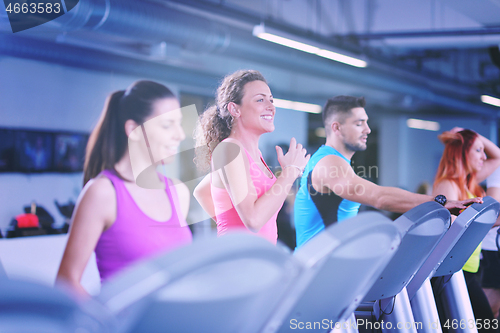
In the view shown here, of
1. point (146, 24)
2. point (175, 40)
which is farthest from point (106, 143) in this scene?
point (175, 40)

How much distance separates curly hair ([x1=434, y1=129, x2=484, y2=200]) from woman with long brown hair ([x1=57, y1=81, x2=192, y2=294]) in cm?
197

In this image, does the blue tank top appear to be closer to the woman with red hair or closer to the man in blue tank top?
the man in blue tank top

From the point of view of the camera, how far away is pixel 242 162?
4.99 feet

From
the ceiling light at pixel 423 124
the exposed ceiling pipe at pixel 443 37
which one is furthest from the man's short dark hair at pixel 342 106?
the ceiling light at pixel 423 124

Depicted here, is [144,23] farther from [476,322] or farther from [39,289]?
[39,289]

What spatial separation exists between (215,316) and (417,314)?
5.37 feet

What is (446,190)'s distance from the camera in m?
2.54

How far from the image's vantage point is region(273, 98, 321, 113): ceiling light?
8.17 m

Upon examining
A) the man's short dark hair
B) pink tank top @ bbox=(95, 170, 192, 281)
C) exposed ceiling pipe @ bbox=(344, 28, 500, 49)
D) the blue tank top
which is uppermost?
exposed ceiling pipe @ bbox=(344, 28, 500, 49)

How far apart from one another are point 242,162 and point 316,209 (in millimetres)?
546

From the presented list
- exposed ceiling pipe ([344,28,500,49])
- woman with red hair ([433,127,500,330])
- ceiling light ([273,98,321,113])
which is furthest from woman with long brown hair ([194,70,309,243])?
ceiling light ([273,98,321,113])

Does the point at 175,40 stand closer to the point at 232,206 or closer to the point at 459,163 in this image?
the point at 459,163

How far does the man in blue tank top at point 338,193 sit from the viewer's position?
73.6 inches

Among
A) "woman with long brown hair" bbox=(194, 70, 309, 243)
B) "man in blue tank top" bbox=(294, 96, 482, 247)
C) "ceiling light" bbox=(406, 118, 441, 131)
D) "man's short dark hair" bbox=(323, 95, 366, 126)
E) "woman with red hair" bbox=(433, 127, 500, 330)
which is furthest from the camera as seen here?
"ceiling light" bbox=(406, 118, 441, 131)
